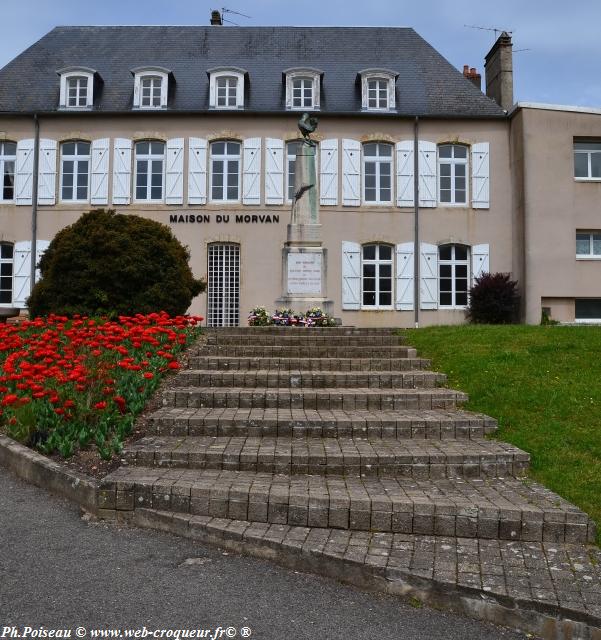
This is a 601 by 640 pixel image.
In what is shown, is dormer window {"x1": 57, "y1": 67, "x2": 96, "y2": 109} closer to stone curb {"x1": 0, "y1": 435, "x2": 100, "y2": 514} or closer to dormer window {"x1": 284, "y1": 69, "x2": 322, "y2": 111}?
dormer window {"x1": 284, "y1": 69, "x2": 322, "y2": 111}

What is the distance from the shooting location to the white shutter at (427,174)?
20.7m

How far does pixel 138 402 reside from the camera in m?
6.14

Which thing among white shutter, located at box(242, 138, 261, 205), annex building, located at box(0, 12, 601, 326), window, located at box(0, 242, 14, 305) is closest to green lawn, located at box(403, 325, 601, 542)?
annex building, located at box(0, 12, 601, 326)

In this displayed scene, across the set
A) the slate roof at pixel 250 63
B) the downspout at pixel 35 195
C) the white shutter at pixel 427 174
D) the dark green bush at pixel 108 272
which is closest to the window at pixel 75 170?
the downspout at pixel 35 195

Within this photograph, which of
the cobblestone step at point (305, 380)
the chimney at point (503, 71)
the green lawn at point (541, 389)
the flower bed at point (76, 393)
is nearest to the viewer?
the green lawn at point (541, 389)

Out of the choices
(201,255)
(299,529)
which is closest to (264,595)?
(299,529)

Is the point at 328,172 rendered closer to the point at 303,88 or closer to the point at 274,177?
the point at 274,177

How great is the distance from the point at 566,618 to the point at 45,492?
11.9 feet

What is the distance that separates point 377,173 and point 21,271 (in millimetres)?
11576

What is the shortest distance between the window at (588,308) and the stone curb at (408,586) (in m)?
18.8

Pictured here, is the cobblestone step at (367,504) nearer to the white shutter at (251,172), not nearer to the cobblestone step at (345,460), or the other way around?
the cobblestone step at (345,460)

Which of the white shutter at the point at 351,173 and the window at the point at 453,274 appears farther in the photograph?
the window at the point at 453,274

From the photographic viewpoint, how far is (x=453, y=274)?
20.9 m

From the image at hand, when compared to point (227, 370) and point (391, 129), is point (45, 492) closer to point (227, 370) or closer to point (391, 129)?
point (227, 370)
